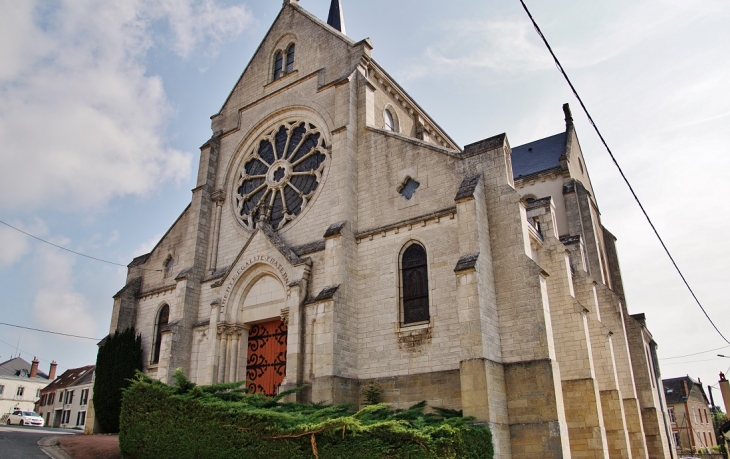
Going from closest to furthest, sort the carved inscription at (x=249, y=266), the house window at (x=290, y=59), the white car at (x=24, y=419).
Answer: the carved inscription at (x=249, y=266)
the house window at (x=290, y=59)
the white car at (x=24, y=419)

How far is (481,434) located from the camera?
36.3 ft

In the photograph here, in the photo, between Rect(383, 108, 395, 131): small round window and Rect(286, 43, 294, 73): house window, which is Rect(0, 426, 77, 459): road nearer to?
Rect(383, 108, 395, 131): small round window

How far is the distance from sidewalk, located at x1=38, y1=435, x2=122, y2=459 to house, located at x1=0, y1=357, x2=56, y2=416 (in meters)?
52.2

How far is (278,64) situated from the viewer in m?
21.5

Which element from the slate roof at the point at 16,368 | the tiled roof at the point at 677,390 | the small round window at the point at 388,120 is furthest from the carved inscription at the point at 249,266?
the slate roof at the point at 16,368

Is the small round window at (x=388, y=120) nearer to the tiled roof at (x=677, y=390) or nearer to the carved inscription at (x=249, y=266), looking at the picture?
the carved inscription at (x=249, y=266)

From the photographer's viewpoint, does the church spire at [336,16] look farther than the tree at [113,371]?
Yes

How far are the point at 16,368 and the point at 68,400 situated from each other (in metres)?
21.1

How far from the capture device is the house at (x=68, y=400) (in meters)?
46.3

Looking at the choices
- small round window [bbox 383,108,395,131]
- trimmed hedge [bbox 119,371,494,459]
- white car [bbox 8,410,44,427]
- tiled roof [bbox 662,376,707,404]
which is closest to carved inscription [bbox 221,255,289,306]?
trimmed hedge [bbox 119,371,494,459]

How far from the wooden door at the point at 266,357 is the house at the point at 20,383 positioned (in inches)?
2101

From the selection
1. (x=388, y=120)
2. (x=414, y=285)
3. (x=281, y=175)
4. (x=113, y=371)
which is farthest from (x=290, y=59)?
(x=113, y=371)

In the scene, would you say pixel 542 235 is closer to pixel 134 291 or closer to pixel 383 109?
pixel 383 109

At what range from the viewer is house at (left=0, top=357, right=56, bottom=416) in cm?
5875
